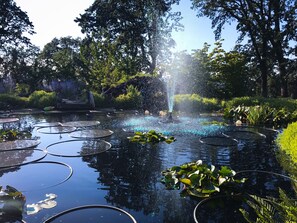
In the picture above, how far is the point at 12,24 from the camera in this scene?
2544 centimetres

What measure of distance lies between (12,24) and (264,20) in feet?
78.1

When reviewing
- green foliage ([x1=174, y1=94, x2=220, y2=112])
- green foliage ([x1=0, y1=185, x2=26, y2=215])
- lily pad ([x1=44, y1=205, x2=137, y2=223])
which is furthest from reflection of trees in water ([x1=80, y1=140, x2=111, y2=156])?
green foliage ([x1=174, y1=94, x2=220, y2=112])

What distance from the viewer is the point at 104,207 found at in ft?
10.9

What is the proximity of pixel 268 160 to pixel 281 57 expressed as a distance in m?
18.5

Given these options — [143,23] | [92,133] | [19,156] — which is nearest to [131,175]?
[19,156]

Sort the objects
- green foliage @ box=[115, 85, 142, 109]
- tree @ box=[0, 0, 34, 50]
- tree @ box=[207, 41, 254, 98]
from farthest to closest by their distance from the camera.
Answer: tree @ box=[0, 0, 34, 50] → tree @ box=[207, 41, 254, 98] → green foliage @ box=[115, 85, 142, 109]

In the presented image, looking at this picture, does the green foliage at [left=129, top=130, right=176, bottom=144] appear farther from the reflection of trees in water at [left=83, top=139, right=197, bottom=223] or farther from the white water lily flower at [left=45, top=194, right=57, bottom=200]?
the white water lily flower at [left=45, top=194, right=57, bottom=200]

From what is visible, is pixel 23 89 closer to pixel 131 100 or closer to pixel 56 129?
pixel 131 100

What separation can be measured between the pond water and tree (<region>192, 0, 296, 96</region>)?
14915mm

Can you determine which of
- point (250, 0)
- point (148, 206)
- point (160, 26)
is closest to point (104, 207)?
point (148, 206)

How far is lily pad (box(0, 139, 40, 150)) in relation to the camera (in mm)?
6201

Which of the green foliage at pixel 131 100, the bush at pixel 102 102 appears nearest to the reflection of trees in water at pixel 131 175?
the green foliage at pixel 131 100

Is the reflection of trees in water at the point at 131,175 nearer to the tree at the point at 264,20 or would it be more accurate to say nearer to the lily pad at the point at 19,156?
the lily pad at the point at 19,156

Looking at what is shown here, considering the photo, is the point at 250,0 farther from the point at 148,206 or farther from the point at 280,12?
the point at 148,206
